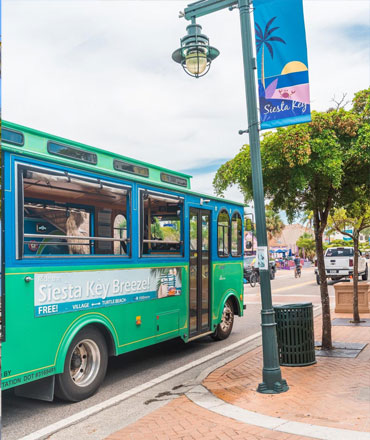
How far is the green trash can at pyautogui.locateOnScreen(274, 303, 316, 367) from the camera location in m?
7.39

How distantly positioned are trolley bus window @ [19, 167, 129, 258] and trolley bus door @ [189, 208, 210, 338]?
2.10 m

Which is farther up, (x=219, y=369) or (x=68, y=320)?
(x=68, y=320)

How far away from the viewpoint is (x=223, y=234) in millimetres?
10086

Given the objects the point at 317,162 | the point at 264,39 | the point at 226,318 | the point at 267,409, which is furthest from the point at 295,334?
the point at 264,39

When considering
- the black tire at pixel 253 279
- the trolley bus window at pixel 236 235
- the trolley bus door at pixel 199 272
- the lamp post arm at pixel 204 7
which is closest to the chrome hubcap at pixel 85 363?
the trolley bus door at pixel 199 272

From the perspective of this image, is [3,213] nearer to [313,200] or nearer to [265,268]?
[265,268]

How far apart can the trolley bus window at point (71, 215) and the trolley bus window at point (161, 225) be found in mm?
505

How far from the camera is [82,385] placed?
627 centimetres

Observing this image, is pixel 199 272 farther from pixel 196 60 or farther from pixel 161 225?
pixel 196 60

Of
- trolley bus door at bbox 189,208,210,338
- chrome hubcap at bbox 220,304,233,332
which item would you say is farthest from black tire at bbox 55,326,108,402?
chrome hubcap at bbox 220,304,233,332

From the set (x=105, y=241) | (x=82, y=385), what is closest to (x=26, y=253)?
(x=105, y=241)

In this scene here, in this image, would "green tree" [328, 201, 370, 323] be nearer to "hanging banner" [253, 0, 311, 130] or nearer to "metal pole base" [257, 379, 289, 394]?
"hanging banner" [253, 0, 311, 130]

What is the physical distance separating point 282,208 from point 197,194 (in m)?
1.58

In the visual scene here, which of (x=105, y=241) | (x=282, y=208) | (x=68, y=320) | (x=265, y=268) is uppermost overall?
(x=282, y=208)
